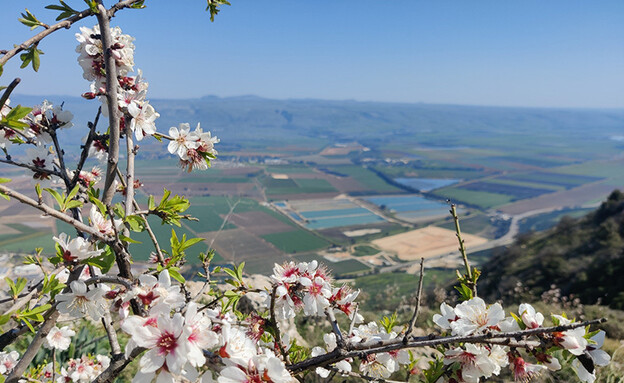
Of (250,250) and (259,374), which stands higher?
(259,374)

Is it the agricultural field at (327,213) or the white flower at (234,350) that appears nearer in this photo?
the white flower at (234,350)

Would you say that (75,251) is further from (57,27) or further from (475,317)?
(475,317)

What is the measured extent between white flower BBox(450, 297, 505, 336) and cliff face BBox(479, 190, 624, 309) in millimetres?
8201

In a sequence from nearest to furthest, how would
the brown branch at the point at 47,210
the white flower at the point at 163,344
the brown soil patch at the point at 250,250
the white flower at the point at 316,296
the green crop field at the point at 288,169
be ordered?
the white flower at the point at 163,344 → the brown branch at the point at 47,210 → the white flower at the point at 316,296 → the brown soil patch at the point at 250,250 → the green crop field at the point at 288,169

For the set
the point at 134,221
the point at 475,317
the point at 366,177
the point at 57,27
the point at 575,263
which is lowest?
the point at 366,177

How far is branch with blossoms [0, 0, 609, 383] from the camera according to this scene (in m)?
1.20

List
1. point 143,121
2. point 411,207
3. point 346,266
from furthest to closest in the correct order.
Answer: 1. point 411,207
2. point 346,266
3. point 143,121

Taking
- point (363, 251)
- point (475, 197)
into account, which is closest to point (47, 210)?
Answer: point (363, 251)

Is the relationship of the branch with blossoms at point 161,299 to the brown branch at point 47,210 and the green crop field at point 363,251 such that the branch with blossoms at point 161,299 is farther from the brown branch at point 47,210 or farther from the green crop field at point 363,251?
the green crop field at point 363,251

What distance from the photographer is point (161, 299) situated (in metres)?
1.29

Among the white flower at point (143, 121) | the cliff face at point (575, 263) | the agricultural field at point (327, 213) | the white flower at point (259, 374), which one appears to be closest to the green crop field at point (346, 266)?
the agricultural field at point (327, 213)

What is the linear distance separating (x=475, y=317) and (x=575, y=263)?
1605cm

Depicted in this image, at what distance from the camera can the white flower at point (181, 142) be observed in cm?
204

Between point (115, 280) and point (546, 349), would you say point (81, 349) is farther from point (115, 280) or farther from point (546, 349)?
point (546, 349)
